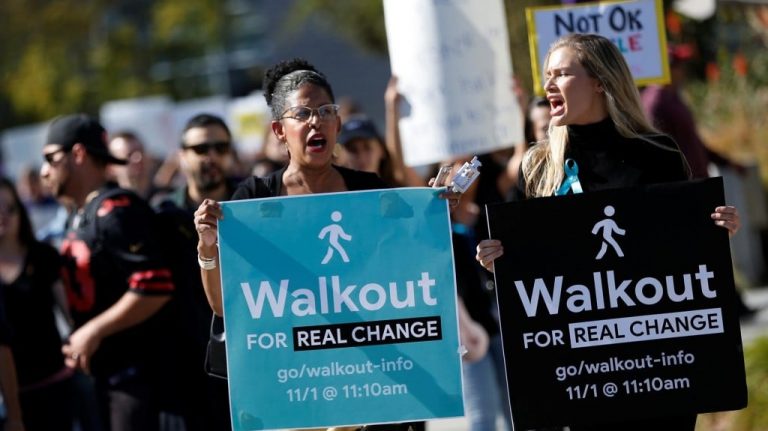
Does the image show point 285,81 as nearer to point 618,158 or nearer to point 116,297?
point 618,158

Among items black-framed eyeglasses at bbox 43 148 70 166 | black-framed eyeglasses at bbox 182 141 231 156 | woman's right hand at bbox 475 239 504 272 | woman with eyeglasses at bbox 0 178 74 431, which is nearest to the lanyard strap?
woman's right hand at bbox 475 239 504 272

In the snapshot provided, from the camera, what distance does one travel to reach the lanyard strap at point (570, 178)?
4.65 m

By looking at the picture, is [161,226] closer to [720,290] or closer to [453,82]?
[453,82]

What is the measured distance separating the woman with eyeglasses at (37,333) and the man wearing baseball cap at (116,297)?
0.50 metres

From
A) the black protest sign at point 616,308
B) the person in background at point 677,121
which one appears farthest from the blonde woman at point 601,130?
the person in background at point 677,121

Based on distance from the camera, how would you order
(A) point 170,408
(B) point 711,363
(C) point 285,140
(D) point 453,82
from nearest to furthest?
(B) point 711,363
(C) point 285,140
(A) point 170,408
(D) point 453,82

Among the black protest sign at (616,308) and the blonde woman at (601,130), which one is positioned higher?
the blonde woman at (601,130)

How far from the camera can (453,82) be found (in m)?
6.80

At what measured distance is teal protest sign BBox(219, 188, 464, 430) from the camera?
14.7 ft

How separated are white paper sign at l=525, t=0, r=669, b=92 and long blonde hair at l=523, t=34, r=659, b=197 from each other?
6.62 ft

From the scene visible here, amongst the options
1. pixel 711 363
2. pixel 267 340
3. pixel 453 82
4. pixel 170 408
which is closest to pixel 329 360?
A: pixel 267 340

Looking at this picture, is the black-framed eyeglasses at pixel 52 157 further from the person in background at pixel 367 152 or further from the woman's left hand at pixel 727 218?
the woman's left hand at pixel 727 218

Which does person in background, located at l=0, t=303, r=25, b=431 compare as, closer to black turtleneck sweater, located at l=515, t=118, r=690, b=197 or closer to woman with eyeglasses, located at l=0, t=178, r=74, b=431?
woman with eyeglasses, located at l=0, t=178, r=74, b=431

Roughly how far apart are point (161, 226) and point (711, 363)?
9.08 ft
